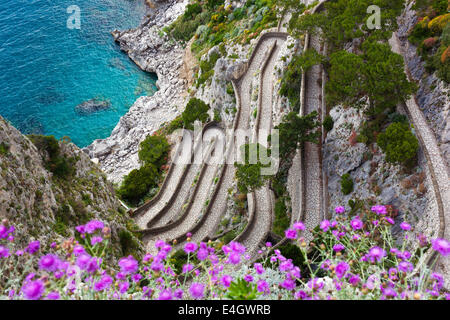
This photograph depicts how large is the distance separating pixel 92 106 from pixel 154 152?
78.5 feet

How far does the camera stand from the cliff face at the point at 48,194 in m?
19.7

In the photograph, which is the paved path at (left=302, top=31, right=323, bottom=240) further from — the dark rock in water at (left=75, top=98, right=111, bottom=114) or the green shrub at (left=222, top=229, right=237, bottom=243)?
the dark rock in water at (left=75, top=98, right=111, bottom=114)

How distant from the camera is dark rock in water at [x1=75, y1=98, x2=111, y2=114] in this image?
212 feet

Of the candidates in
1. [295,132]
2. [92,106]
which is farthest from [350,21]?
[92,106]

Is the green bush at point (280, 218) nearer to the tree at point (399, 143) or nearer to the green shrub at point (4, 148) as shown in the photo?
the tree at point (399, 143)

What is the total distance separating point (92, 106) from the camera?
6525cm

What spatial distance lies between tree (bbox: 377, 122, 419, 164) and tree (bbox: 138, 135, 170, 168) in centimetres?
3123

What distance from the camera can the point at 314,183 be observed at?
104 ft

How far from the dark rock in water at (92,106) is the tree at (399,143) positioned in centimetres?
5290

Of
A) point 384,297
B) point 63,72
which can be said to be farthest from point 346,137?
point 63,72

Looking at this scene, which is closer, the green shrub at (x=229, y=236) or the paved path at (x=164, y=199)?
the green shrub at (x=229, y=236)

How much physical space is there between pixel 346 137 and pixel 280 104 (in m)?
9.97

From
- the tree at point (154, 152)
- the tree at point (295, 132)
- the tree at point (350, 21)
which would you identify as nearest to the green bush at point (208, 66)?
the tree at point (154, 152)

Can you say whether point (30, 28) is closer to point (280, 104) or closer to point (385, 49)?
point (280, 104)
